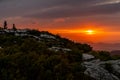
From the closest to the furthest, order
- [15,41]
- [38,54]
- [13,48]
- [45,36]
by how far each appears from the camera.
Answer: [38,54] < [13,48] < [15,41] < [45,36]

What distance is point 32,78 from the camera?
109ft

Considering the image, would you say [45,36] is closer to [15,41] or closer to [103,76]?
[15,41]

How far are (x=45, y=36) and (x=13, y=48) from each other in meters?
18.1

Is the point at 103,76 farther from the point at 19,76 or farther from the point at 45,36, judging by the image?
the point at 45,36

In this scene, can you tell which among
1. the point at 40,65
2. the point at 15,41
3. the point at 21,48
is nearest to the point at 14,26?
the point at 15,41

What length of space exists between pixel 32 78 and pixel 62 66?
10.3 feet

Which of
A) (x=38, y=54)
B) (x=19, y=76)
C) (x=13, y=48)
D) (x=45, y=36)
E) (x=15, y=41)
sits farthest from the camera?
(x=45, y=36)

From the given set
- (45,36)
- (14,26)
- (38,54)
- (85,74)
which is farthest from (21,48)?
(14,26)

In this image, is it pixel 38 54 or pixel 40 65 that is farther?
pixel 38 54

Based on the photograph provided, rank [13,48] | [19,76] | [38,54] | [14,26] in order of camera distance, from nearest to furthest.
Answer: [19,76], [38,54], [13,48], [14,26]

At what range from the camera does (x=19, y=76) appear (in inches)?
1272

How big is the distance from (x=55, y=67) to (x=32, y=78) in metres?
2.47

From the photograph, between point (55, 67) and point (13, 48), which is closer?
point (55, 67)

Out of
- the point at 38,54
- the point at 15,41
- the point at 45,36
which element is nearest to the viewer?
the point at 38,54
